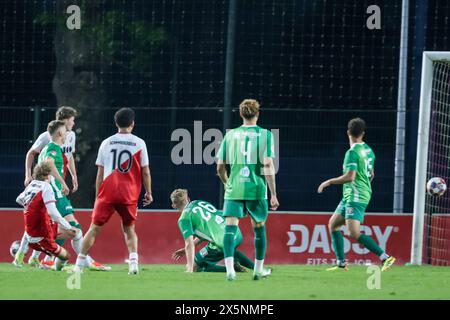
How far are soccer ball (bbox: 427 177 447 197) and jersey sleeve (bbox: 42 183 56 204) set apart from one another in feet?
17.6

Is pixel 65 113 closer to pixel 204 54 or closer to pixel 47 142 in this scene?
pixel 47 142

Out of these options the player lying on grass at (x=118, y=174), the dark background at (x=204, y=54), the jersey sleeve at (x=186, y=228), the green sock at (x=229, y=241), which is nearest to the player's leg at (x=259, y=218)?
the green sock at (x=229, y=241)

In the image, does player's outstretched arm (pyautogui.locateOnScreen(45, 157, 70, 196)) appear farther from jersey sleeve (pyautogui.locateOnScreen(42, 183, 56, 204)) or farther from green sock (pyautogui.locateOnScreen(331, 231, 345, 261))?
green sock (pyautogui.locateOnScreen(331, 231, 345, 261))

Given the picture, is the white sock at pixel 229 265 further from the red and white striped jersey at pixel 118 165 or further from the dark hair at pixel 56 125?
the dark hair at pixel 56 125

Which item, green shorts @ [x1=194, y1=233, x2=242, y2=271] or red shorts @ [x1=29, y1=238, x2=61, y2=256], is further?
green shorts @ [x1=194, y1=233, x2=242, y2=271]

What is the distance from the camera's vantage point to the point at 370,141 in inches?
746

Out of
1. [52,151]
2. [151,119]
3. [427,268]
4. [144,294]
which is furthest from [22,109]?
[144,294]

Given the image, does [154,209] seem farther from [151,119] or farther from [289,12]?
[289,12]

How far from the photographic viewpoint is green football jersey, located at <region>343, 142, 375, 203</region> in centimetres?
1423

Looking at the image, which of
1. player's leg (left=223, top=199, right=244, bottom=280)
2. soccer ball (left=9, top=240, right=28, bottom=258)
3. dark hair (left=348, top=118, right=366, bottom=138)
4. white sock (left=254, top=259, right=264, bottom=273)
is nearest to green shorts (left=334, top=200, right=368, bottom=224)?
dark hair (left=348, top=118, right=366, bottom=138)

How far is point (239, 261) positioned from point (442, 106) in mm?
4713

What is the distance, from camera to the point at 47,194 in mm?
13391

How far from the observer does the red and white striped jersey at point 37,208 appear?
13430 millimetres

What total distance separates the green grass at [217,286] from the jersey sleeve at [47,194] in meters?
0.79
